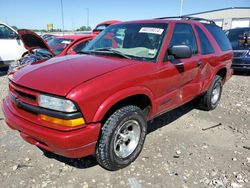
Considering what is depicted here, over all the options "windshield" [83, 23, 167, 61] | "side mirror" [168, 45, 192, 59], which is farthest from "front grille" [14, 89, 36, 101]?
"side mirror" [168, 45, 192, 59]

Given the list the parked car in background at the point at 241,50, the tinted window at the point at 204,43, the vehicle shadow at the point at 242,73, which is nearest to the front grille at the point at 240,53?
the parked car in background at the point at 241,50

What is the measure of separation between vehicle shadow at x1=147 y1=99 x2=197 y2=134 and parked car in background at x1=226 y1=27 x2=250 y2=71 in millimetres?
4633

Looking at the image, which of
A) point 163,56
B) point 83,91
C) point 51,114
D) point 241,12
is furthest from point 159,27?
point 241,12

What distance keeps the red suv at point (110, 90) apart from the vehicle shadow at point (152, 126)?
0.42 m

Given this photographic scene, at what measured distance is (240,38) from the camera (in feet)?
31.4

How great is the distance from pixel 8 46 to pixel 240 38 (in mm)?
9149

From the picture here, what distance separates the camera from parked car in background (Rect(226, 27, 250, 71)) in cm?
883

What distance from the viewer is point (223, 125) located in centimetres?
445

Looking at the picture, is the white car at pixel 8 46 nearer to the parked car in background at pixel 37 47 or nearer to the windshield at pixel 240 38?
the parked car in background at pixel 37 47

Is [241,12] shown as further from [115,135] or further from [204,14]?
[115,135]

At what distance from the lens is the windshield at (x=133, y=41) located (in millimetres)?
3304

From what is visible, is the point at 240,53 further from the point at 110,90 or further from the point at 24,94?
the point at 24,94

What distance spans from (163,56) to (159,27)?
54 centimetres

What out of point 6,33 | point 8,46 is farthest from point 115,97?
point 6,33
